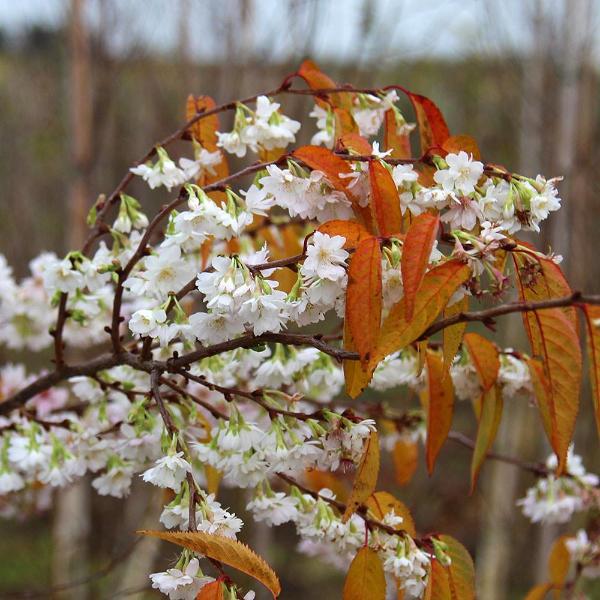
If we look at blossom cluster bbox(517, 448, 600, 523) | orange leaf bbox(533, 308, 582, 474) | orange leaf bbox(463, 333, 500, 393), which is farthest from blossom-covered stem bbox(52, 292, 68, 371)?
blossom cluster bbox(517, 448, 600, 523)

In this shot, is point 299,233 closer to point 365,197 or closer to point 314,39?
point 365,197

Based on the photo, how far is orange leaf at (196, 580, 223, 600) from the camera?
0.67 m

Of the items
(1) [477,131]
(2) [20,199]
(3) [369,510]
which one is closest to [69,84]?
(2) [20,199]

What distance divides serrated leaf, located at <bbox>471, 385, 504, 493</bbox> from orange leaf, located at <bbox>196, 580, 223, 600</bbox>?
337mm

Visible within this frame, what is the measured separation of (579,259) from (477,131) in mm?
2691

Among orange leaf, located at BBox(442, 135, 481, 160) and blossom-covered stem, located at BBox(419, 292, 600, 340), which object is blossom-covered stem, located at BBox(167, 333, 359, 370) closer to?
blossom-covered stem, located at BBox(419, 292, 600, 340)

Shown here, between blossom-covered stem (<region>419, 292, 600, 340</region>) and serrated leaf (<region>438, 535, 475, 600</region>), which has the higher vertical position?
blossom-covered stem (<region>419, 292, 600, 340</region>)

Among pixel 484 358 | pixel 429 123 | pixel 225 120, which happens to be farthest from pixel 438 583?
pixel 225 120

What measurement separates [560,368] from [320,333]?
0.87 feet

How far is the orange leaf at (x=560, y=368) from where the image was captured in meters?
0.69

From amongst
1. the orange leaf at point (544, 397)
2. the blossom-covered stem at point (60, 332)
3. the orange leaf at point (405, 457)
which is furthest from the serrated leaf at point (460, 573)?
the blossom-covered stem at point (60, 332)

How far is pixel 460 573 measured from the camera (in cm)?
87

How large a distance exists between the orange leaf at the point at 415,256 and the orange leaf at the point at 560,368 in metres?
0.12

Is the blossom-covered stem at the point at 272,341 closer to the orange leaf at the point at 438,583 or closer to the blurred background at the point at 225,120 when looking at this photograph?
the orange leaf at the point at 438,583
